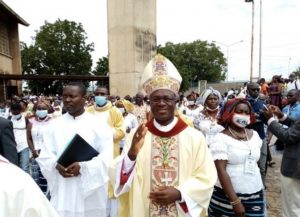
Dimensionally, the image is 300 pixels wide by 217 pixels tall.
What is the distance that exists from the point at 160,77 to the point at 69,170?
1.45 m

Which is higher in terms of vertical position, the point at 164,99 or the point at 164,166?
the point at 164,99

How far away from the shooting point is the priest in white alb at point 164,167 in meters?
2.58

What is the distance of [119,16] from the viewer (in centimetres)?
1936

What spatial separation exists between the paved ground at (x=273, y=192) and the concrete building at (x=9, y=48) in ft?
78.2

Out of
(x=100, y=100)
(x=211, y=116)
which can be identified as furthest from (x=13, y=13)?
(x=211, y=116)

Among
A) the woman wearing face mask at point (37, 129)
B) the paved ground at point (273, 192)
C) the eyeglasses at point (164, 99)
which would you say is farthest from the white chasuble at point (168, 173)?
the woman wearing face mask at point (37, 129)

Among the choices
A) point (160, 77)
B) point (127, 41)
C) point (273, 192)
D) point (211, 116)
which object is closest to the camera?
point (160, 77)

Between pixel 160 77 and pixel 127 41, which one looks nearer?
pixel 160 77

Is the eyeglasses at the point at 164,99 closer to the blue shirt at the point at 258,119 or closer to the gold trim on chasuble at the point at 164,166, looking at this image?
the gold trim on chasuble at the point at 164,166

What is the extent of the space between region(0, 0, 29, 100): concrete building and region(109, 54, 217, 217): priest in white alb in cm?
2627

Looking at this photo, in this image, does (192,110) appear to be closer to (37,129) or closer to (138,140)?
(37,129)

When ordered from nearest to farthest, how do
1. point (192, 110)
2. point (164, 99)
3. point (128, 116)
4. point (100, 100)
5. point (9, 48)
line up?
point (164, 99), point (100, 100), point (192, 110), point (128, 116), point (9, 48)

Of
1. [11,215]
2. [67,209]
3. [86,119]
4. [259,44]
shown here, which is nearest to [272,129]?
[86,119]

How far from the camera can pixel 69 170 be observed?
3469mm
